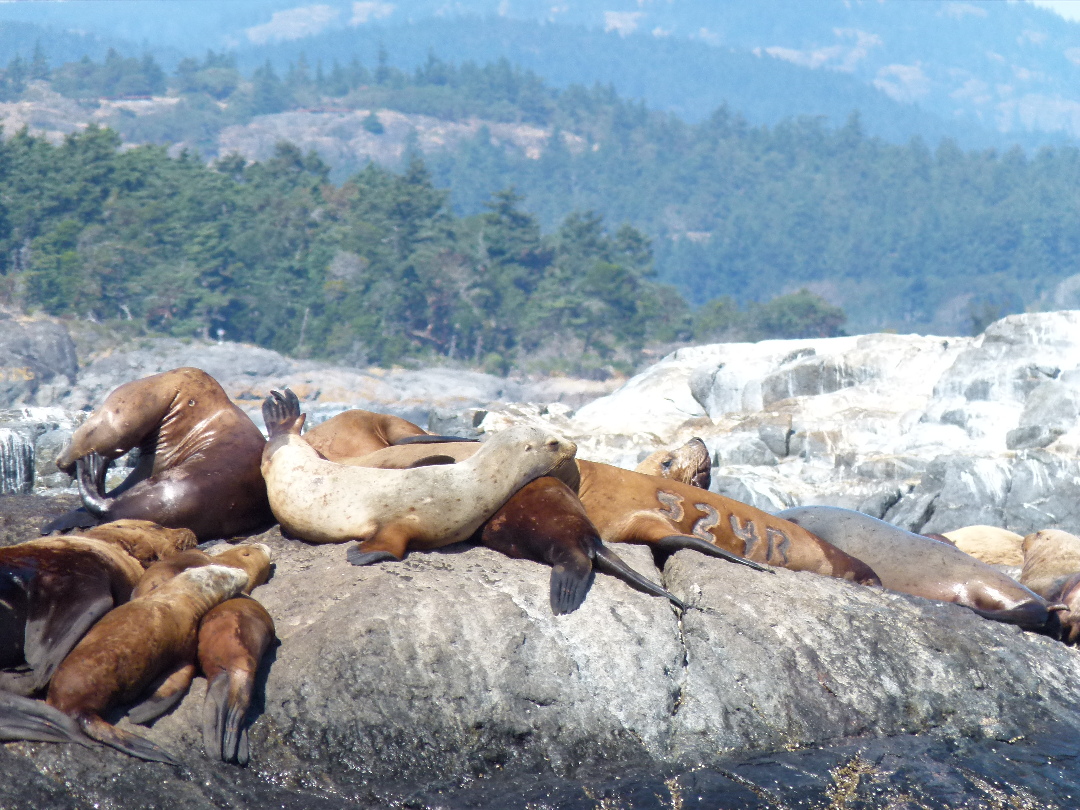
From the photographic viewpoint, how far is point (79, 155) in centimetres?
5741

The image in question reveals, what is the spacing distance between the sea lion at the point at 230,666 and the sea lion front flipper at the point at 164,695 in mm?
77

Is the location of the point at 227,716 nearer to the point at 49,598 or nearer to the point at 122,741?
the point at 122,741

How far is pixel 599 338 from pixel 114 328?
25.0m

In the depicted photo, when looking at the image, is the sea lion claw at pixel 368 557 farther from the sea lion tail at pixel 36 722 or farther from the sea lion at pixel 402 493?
the sea lion tail at pixel 36 722

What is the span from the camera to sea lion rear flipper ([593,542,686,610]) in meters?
5.28

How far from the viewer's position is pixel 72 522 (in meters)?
6.13

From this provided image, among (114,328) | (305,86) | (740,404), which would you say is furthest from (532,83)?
(740,404)

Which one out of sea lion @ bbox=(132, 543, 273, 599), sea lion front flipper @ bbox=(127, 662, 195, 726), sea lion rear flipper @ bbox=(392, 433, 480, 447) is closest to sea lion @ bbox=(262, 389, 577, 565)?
sea lion @ bbox=(132, 543, 273, 599)

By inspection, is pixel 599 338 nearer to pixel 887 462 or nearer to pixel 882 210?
pixel 887 462

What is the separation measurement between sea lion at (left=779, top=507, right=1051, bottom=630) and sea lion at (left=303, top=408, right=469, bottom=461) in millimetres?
2378

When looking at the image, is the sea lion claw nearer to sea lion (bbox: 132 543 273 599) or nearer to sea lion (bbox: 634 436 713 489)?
sea lion (bbox: 132 543 273 599)

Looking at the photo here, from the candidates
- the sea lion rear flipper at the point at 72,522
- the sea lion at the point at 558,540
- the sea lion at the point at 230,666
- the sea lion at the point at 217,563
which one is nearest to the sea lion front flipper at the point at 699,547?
the sea lion at the point at 558,540

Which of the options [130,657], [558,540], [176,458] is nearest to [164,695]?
[130,657]

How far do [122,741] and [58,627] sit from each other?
631 millimetres
